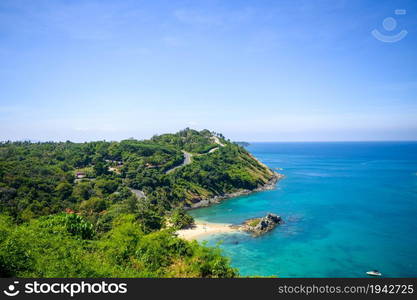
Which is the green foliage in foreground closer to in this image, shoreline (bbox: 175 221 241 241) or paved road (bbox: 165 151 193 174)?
shoreline (bbox: 175 221 241 241)

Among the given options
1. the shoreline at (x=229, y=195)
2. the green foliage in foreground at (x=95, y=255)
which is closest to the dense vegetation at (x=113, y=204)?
the green foliage in foreground at (x=95, y=255)

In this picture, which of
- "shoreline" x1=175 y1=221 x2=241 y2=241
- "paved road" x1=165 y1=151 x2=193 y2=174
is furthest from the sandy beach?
"paved road" x1=165 y1=151 x2=193 y2=174

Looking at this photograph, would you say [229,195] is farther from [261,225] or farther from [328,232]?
[328,232]

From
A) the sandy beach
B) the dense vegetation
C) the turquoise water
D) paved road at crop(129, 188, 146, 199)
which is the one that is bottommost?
the sandy beach

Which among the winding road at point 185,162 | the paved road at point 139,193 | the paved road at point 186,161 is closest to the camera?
the paved road at point 139,193

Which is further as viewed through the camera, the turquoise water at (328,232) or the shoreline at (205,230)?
the shoreline at (205,230)

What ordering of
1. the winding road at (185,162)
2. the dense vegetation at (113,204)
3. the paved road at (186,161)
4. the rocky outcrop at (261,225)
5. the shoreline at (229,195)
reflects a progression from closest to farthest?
the dense vegetation at (113,204) → the rocky outcrop at (261,225) → the winding road at (185,162) → the shoreline at (229,195) → the paved road at (186,161)

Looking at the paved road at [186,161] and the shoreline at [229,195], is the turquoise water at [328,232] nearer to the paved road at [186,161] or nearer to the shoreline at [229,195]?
the shoreline at [229,195]

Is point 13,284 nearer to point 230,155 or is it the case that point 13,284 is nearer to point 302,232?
point 302,232
